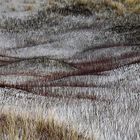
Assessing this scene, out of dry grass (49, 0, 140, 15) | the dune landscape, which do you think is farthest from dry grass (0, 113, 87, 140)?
dry grass (49, 0, 140, 15)

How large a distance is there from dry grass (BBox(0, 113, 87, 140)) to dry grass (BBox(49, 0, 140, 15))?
27247 millimetres

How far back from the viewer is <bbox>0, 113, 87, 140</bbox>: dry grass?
13.5ft

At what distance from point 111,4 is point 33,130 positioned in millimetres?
28452

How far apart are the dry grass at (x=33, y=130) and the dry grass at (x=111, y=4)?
27247mm

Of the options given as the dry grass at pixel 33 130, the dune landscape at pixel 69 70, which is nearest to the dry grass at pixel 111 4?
the dune landscape at pixel 69 70

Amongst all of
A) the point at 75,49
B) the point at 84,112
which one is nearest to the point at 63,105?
the point at 84,112

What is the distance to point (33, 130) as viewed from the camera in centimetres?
427

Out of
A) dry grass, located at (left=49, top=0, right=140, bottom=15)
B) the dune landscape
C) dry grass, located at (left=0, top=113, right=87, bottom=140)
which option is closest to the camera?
dry grass, located at (left=0, top=113, right=87, bottom=140)

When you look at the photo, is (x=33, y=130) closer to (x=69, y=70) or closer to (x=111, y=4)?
(x=69, y=70)

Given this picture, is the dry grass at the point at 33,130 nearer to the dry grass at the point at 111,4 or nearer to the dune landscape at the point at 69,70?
the dune landscape at the point at 69,70

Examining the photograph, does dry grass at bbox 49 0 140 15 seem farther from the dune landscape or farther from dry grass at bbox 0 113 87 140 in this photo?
dry grass at bbox 0 113 87 140

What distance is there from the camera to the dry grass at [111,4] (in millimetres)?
31653

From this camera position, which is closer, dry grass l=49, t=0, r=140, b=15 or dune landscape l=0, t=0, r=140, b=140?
dune landscape l=0, t=0, r=140, b=140

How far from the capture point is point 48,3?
33094mm
